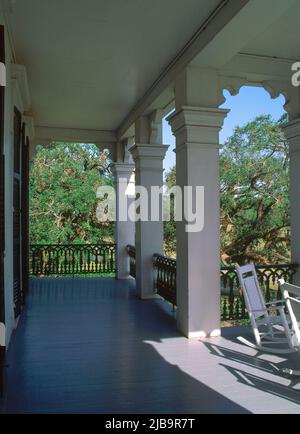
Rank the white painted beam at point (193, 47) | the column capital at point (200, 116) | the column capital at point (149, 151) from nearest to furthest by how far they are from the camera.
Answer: the white painted beam at point (193, 47), the column capital at point (200, 116), the column capital at point (149, 151)

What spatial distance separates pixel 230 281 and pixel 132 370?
233cm

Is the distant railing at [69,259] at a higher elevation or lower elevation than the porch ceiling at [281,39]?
lower

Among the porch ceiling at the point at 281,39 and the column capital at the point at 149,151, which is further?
the column capital at the point at 149,151

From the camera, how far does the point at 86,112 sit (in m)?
8.33

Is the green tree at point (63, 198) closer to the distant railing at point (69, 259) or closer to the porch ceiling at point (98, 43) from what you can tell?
the distant railing at point (69, 259)

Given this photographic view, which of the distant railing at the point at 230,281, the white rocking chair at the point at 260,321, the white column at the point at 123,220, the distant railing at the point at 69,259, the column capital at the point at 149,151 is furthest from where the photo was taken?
the distant railing at the point at 69,259

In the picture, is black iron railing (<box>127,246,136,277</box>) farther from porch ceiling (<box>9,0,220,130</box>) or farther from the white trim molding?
porch ceiling (<box>9,0,220,130</box>)

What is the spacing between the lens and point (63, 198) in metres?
17.6

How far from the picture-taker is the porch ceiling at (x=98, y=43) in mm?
4176

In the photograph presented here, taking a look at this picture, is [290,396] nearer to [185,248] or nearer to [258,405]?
[258,405]

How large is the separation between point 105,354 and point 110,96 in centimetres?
458

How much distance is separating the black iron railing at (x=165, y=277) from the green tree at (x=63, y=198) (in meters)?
10.4

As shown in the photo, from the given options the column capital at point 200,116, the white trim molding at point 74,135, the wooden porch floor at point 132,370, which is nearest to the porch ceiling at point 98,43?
the column capital at point 200,116
